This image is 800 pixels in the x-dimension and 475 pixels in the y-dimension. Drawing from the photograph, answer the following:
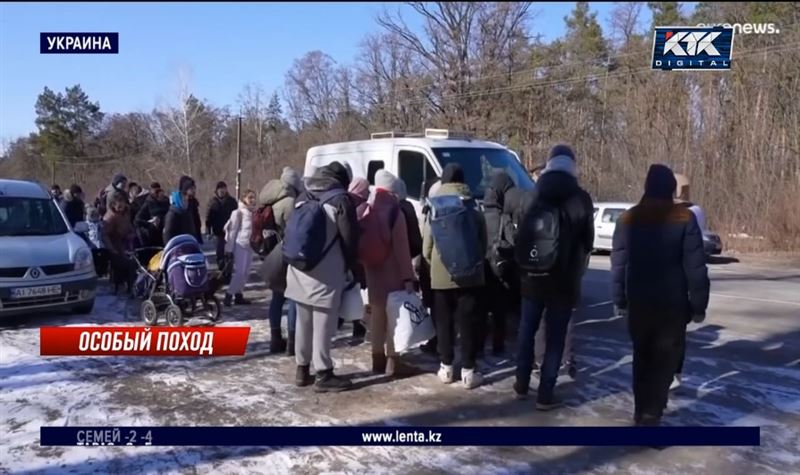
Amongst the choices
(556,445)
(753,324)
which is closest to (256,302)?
(556,445)

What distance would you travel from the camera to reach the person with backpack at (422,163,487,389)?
5793 mm

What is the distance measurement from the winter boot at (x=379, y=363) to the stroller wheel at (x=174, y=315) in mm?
2873

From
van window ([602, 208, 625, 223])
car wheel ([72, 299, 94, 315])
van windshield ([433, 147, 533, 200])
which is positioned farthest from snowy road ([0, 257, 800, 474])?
van window ([602, 208, 625, 223])

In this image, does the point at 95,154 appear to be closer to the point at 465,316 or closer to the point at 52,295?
the point at 52,295

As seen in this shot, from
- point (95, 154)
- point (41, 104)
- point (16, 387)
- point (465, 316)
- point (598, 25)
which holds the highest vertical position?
point (598, 25)

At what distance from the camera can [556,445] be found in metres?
4.88

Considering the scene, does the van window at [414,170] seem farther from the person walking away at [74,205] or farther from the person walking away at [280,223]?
the person walking away at [74,205]

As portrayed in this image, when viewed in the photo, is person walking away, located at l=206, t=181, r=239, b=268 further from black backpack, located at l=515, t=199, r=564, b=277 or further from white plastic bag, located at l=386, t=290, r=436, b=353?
black backpack, located at l=515, t=199, r=564, b=277

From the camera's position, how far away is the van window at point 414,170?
8.64m

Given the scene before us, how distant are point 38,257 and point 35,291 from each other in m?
0.46

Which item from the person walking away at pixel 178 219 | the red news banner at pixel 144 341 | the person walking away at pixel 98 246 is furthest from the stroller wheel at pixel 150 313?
the person walking away at pixel 98 246

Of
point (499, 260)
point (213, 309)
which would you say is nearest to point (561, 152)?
point (499, 260)

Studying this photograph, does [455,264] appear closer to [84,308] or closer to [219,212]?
[84,308]

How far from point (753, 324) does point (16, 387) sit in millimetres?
8849
